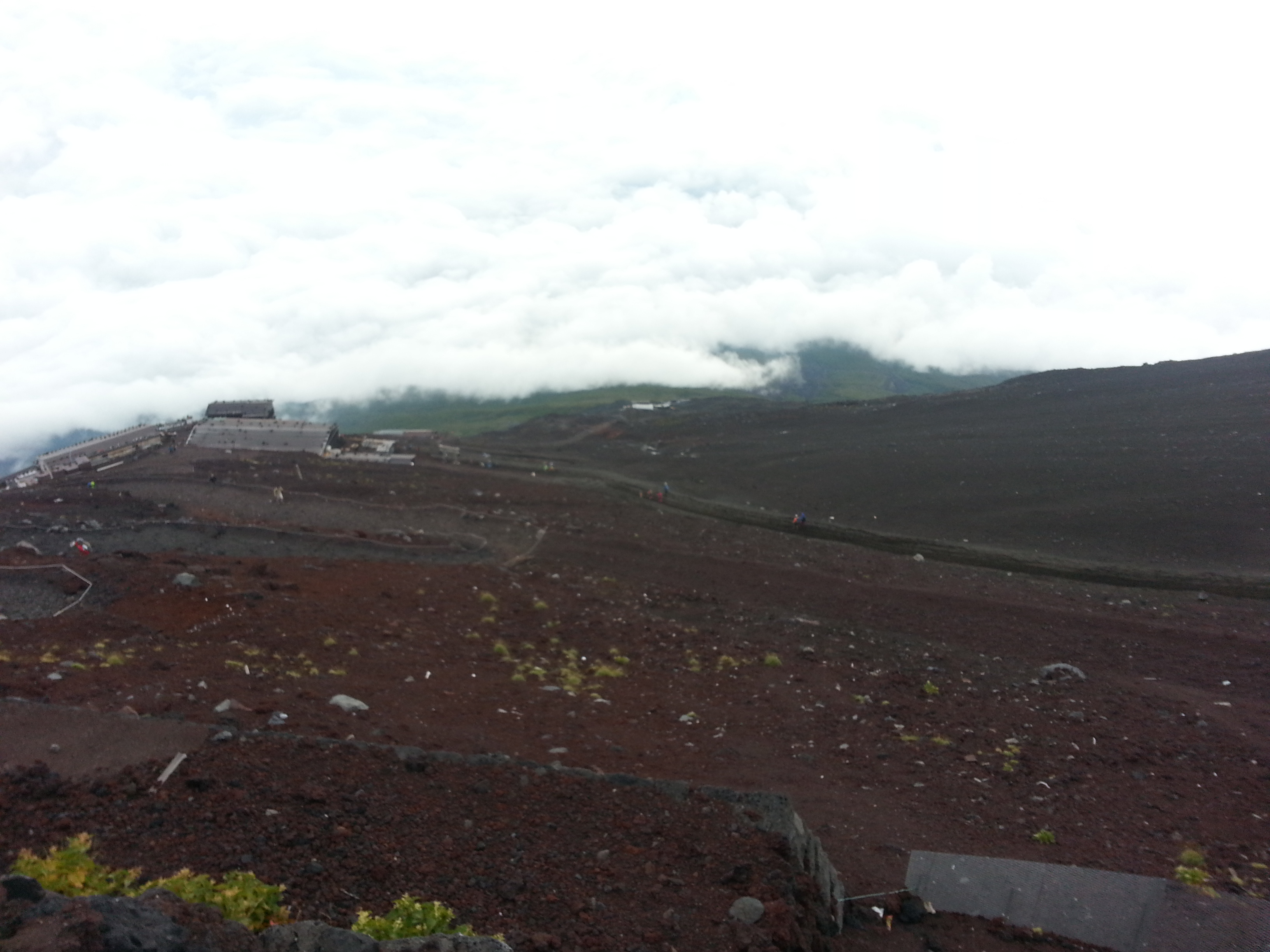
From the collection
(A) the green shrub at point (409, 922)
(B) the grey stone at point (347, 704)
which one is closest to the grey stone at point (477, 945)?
(A) the green shrub at point (409, 922)

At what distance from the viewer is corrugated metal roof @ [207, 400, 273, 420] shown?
192 ft

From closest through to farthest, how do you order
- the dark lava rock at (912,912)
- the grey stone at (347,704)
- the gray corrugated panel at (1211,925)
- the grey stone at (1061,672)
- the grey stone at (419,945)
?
the grey stone at (419,945) → the gray corrugated panel at (1211,925) → the dark lava rock at (912,912) → the grey stone at (347,704) → the grey stone at (1061,672)

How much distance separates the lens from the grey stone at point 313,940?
5.19 m

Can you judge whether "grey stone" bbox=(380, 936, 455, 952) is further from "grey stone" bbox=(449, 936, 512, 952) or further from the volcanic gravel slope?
the volcanic gravel slope

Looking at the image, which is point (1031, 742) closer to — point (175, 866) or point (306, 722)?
point (306, 722)

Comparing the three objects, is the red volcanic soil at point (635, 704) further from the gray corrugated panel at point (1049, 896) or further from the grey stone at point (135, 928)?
the grey stone at point (135, 928)

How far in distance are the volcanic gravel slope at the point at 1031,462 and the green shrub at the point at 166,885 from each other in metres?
33.0

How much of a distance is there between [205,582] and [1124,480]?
39.3 metres

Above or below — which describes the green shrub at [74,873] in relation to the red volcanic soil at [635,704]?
above

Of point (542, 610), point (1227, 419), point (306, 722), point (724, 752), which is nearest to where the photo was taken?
point (306, 722)

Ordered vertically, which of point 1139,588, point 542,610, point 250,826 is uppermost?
point 250,826

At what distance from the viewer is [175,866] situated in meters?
6.58

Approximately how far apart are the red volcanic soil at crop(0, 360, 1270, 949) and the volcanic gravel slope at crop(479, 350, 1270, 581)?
7080 mm

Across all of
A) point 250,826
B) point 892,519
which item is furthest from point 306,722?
point 892,519
